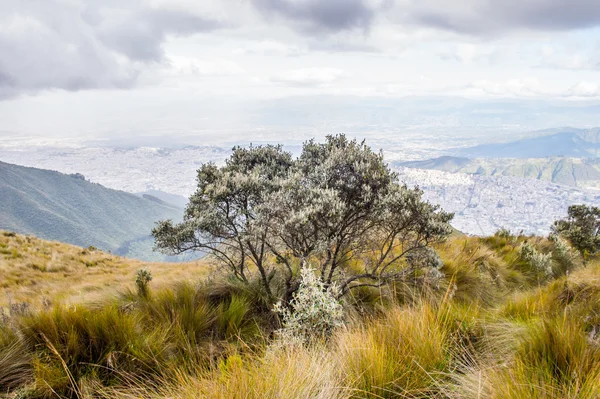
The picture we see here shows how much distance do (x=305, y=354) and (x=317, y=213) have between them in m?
2.84

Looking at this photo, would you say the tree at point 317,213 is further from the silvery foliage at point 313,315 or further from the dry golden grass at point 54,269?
the dry golden grass at point 54,269

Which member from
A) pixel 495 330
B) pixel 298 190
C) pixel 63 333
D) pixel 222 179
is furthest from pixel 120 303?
pixel 495 330

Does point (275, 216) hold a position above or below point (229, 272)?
above

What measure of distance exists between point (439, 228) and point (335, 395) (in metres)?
4.43

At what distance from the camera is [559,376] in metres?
2.72

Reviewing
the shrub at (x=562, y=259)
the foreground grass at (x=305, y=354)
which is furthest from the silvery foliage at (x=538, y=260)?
the foreground grass at (x=305, y=354)

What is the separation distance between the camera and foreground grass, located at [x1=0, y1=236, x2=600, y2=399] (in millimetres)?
2514

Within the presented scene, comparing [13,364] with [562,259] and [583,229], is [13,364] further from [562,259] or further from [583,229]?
[583,229]

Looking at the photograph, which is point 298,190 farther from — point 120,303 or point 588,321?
point 588,321

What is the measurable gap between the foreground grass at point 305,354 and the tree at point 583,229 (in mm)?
10864

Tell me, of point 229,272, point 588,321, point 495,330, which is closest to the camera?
point 588,321

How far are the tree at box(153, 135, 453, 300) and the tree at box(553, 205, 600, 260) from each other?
472 inches

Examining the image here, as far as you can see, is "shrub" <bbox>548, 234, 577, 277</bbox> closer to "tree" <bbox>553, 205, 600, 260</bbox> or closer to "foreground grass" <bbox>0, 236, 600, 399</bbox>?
"tree" <bbox>553, 205, 600, 260</bbox>

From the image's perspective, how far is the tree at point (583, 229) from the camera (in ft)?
45.8
